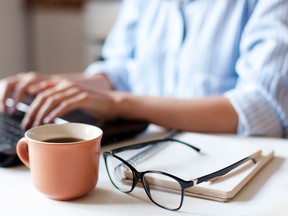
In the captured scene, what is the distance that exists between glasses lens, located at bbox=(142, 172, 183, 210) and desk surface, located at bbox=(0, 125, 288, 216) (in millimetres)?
11

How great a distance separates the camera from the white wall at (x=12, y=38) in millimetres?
2525

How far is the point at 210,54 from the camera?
101 cm

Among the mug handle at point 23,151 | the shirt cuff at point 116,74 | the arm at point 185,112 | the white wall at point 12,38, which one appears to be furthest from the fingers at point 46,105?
the white wall at point 12,38

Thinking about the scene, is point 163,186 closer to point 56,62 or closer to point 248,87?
point 248,87

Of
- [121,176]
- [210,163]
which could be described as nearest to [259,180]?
[210,163]

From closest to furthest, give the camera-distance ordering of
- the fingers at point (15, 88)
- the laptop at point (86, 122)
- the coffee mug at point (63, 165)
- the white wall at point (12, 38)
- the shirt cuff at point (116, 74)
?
the coffee mug at point (63, 165), the laptop at point (86, 122), the fingers at point (15, 88), the shirt cuff at point (116, 74), the white wall at point (12, 38)

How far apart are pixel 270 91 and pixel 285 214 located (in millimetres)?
365

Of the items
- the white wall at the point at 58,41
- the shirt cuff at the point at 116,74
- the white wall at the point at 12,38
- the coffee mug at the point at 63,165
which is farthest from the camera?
the white wall at the point at 58,41

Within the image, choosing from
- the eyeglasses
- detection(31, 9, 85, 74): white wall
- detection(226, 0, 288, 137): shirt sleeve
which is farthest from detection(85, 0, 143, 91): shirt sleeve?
detection(31, 9, 85, 74): white wall

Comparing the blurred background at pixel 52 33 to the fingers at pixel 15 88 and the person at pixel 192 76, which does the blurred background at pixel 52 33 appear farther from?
the fingers at pixel 15 88

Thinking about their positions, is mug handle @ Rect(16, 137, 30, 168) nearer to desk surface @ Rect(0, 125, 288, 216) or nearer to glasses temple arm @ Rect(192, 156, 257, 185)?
desk surface @ Rect(0, 125, 288, 216)

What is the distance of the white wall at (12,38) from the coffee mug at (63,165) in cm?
203

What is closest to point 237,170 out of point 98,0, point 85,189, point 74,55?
point 85,189

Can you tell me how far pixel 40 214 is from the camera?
1.87 feet
